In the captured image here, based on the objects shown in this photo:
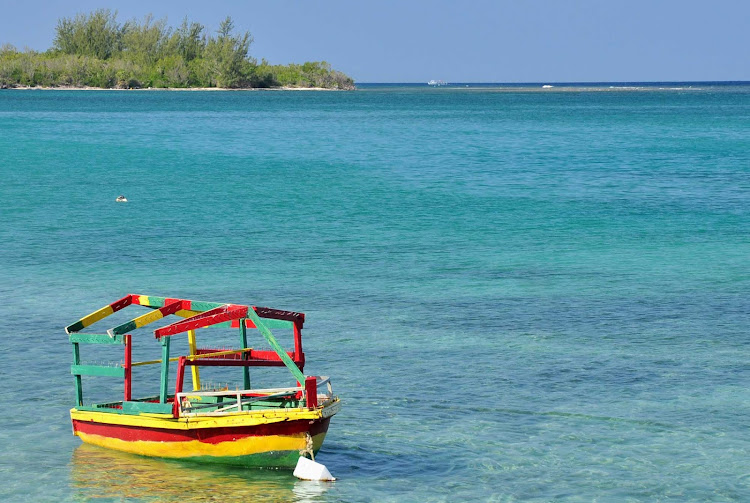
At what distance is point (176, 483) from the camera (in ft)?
52.1

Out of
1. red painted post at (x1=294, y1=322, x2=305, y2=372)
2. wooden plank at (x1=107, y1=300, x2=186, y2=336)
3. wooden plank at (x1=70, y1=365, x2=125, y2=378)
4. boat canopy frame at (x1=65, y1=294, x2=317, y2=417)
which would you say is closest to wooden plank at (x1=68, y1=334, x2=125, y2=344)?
boat canopy frame at (x1=65, y1=294, x2=317, y2=417)

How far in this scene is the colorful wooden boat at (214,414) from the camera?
610 inches

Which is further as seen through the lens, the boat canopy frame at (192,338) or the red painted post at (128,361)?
the red painted post at (128,361)

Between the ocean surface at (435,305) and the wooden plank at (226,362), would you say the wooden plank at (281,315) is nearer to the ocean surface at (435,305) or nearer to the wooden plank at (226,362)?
the wooden plank at (226,362)

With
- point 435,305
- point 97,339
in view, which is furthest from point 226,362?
point 435,305

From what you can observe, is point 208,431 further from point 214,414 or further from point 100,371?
point 100,371

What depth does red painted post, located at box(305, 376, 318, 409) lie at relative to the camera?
49.8ft

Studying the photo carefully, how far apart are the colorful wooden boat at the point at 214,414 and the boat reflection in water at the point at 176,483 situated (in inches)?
7.2

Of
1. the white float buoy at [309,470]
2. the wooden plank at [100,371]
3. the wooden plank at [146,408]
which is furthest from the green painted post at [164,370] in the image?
the white float buoy at [309,470]

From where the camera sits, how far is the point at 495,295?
2845 centimetres

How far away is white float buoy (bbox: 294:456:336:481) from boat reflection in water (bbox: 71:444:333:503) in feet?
0.33

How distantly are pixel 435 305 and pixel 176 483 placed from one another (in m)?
12.5

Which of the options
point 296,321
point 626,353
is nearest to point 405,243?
point 626,353

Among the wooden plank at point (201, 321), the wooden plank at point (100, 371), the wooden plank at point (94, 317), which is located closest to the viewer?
the wooden plank at point (201, 321)
